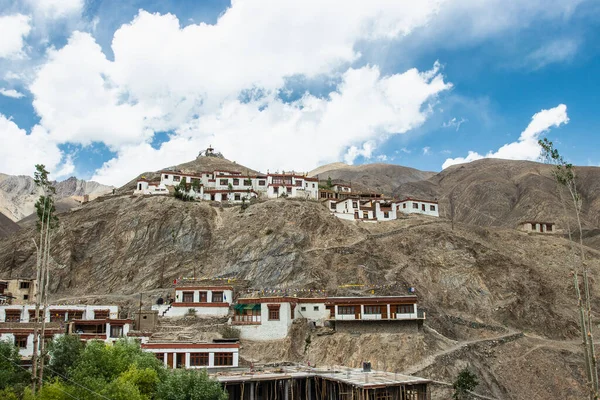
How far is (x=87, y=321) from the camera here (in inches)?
2303

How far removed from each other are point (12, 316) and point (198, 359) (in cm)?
2280

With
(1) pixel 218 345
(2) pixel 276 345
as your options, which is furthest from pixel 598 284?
(1) pixel 218 345

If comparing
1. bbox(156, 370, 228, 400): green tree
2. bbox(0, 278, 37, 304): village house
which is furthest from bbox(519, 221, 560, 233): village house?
bbox(0, 278, 37, 304): village house

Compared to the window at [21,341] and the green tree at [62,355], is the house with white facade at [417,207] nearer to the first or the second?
the window at [21,341]

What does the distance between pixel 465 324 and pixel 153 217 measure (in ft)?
169

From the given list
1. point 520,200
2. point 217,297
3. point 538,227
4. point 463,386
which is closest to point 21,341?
point 217,297

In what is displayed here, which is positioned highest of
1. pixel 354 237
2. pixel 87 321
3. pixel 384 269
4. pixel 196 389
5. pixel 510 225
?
pixel 510 225

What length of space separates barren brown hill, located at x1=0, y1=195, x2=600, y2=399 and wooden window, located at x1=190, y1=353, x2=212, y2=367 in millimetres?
8640

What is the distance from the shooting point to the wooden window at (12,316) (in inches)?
2343

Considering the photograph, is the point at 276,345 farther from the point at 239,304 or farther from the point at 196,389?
the point at 196,389

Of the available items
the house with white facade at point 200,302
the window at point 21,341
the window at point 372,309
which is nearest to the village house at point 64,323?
the window at point 21,341

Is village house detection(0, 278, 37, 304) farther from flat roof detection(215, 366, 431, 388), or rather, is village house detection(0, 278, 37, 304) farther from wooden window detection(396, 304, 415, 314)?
wooden window detection(396, 304, 415, 314)

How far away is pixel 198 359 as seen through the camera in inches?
2056

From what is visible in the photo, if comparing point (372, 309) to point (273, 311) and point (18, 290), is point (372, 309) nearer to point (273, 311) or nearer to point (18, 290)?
point (273, 311)
